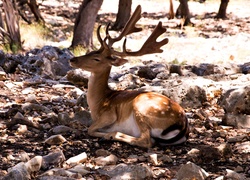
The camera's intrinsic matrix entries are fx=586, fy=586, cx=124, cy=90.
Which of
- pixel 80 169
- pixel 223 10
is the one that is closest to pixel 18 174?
pixel 80 169

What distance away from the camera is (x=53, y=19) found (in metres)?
21.7

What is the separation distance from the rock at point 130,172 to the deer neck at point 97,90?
72.9 inches

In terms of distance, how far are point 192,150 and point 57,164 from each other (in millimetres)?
1212

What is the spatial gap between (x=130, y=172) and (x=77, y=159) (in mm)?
679

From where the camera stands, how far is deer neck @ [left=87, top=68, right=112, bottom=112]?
20.6ft

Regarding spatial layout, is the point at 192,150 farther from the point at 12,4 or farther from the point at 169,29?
the point at 169,29

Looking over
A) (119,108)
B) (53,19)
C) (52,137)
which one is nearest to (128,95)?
(119,108)

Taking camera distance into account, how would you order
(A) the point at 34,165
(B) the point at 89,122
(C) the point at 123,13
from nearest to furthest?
(A) the point at 34,165 → (B) the point at 89,122 → (C) the point at 123,13

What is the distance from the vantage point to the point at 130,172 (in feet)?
14.3

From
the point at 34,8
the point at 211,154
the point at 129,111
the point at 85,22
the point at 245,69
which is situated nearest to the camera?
the point at 211,154

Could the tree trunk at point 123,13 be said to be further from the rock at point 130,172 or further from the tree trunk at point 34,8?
the rock at point 130,172

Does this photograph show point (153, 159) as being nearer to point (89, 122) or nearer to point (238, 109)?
point (89, 122)

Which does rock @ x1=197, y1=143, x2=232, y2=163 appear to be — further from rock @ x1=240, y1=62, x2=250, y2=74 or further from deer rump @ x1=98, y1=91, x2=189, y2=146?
rock @ x1=240, y1=62, x2=250, y2=74

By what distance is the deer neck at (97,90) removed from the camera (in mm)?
6293
